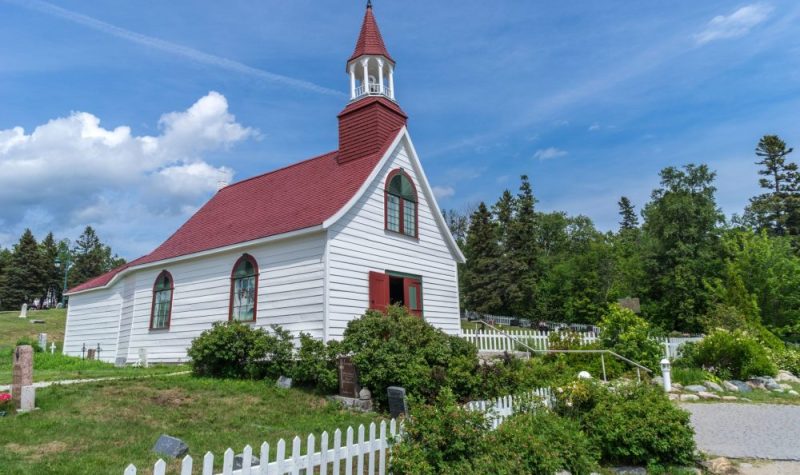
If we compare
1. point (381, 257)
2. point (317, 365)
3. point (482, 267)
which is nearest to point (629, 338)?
point (381, 257)

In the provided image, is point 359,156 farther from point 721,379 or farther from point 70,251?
point 70,251

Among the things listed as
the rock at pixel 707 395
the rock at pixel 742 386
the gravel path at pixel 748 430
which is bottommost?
the gravel path at pixel 748 430

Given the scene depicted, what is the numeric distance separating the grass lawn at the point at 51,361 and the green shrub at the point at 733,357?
53.4 feet

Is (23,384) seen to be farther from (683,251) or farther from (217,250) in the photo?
(683,251)

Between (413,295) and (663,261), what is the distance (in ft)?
92.1

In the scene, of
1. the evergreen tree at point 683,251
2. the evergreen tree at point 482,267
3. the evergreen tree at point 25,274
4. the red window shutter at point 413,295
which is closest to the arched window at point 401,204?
the red window shutter at point 413,295

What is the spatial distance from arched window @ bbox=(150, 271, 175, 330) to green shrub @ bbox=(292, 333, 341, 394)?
7.57m

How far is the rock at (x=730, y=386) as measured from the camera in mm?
13977

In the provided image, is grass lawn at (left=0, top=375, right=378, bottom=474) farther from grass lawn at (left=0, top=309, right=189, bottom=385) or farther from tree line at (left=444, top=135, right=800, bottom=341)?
tree line at (left=444, top=135, right=800, bottom=341)

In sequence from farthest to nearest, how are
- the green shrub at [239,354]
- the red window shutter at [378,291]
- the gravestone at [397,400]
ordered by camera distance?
the red window shutter at [378,291] → the green shrub at [239,354] → the gravestone at [397,400]

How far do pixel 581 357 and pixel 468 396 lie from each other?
7.72 meters

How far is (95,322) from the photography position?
2175 centimetres

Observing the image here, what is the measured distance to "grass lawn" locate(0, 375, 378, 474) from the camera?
5.97m

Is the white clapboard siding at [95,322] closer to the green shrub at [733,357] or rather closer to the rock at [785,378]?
→ the green shrub at [733,357]
